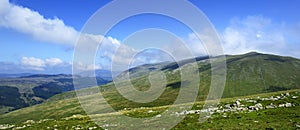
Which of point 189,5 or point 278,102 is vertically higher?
point 189,5

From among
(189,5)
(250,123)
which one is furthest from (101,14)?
(250,123)

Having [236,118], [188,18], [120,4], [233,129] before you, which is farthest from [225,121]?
[120,4]

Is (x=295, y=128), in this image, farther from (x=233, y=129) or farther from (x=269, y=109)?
(x=269, y=109)

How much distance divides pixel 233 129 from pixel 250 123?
3.33 metres

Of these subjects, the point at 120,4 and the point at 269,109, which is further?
the point at 269,109

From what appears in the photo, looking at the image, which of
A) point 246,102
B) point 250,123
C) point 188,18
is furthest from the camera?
point 246,102

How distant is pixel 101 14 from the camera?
27797mm

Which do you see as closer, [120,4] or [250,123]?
[120,4]

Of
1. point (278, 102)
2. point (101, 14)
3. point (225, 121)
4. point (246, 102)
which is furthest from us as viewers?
point (246, 102)

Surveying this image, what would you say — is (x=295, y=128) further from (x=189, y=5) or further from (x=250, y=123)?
(x=189, y=5)

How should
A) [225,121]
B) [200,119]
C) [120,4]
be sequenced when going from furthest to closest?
1. [200,119]
2. [225,121]
3. [120,4]

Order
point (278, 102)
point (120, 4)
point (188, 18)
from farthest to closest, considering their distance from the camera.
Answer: point (278, 102) → point (188, 18) → point (120, 4)

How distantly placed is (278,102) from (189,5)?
2658 cm

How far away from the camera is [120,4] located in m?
30.0
